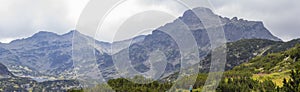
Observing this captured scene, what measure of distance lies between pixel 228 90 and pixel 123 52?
9972 centimetres

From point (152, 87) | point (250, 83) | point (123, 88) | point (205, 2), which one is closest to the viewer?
point (205, 2)

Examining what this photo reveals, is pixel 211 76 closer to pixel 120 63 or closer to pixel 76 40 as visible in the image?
pixel 120 63

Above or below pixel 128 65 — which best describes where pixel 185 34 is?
above

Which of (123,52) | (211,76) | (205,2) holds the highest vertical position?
(205,2)

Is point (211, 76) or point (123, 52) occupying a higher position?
point (123, 52)

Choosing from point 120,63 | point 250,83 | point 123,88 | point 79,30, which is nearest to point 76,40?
point 79,30

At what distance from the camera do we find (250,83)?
132m

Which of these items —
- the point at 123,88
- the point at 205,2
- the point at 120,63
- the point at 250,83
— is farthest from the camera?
the point at 250,83

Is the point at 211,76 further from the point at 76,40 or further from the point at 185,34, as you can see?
the point at 76,40

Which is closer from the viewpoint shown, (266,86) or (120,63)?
(120,63)

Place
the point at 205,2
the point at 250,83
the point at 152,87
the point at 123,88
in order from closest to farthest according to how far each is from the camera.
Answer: the point at 205,2 → the point at 123,88 → the point at 152,87 → the point at 250,83

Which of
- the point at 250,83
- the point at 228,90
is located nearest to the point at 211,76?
the point at 228,90

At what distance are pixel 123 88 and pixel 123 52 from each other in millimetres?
88076

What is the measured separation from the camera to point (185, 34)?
27250mm
